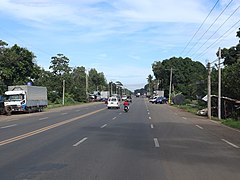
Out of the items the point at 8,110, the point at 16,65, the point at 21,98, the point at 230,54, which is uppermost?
the point at 230,54

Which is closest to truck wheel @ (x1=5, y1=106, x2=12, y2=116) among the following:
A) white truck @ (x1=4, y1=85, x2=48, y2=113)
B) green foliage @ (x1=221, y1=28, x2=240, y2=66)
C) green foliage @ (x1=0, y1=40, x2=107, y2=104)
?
white truck @ (x1=4, y1=85, x2=48, y2=113)

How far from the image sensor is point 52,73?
8750 cm

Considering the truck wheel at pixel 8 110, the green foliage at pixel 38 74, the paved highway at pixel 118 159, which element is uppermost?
the green foliage at pixel 38 74

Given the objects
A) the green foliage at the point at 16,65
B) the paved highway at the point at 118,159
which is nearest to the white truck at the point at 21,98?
the green foliage at the point at 16,65

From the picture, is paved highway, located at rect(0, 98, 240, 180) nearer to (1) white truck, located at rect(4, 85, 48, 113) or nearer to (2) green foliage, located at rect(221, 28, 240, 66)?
(1) white truck, located at rect(4, 85, 48, 113)

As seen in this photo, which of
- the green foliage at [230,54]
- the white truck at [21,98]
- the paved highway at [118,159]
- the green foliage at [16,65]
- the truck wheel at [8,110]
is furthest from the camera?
the green foliage at [230,54]

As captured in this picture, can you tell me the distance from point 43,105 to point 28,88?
666cm

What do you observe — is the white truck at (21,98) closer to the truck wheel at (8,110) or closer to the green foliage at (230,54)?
the truck wheel at (8,110)

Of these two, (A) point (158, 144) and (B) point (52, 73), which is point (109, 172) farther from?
(B) point (52, 73)

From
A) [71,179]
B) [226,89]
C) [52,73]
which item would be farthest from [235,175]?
[52,73]

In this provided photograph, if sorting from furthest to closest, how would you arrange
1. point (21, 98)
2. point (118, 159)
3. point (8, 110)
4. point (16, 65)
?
point (16, 65)
point (21, 98)
point (8, 110)
point (118, 159)

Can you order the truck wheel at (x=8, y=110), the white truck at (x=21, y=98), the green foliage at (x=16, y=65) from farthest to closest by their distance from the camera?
the green foliage at (x=16, y=65)
the white truck at (x=21, y=98)
the truck wheel at (x=8, y=110)

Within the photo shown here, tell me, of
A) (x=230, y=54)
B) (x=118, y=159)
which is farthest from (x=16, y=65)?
(x=118, y=159)

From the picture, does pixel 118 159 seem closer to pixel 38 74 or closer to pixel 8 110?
pixel 8 110
